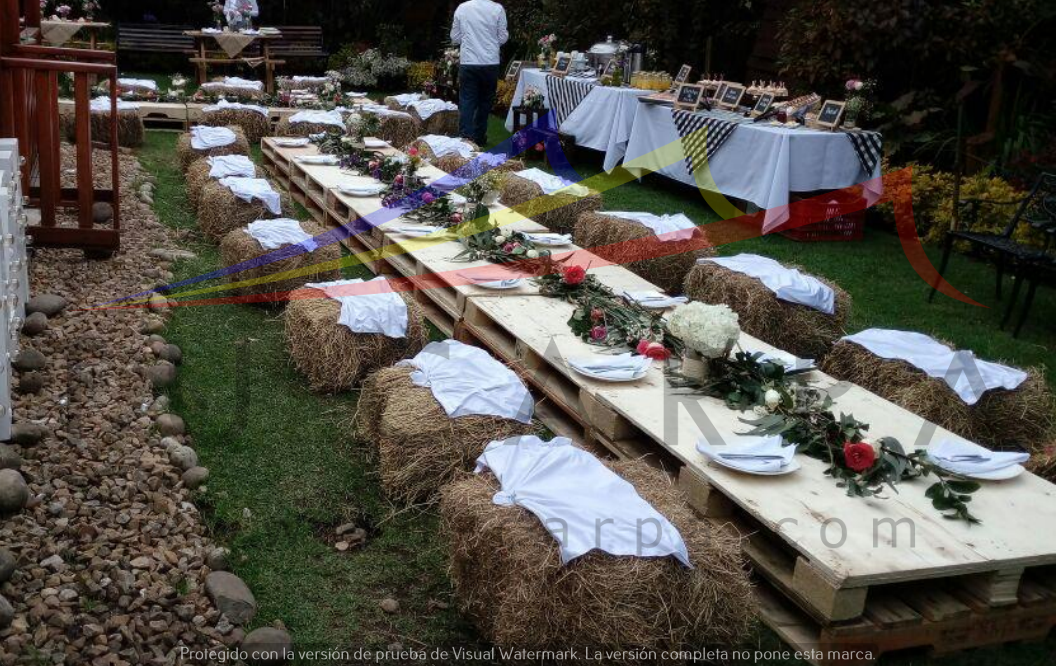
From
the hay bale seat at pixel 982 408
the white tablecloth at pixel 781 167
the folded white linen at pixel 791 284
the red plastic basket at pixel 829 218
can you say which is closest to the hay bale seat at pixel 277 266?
the folded white linen at pixel 791 284

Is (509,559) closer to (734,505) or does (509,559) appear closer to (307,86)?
(734,505)

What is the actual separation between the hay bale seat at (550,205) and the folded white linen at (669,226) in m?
1.19

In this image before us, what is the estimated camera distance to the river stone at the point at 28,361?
452 cm

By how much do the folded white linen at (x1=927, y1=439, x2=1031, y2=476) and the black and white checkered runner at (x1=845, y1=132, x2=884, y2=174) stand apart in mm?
5626

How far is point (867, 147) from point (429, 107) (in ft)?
19.9

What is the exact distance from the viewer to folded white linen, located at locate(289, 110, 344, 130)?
1134cm

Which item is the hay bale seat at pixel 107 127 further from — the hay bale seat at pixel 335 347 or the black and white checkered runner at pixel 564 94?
the hay bale seat at pixel 335 347

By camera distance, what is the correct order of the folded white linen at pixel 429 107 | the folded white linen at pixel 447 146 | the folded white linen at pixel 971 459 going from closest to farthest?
the folded white linen at pixel 971 459, the folded white linen at pixel 447 146, the folded white linen at pixel 429 107

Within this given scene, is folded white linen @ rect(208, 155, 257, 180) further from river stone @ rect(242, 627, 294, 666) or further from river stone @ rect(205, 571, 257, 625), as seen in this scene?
river stone @ rect(242, 627, 294, 666)

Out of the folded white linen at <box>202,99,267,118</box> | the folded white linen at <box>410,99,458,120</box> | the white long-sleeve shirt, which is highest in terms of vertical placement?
the white long-sleeve shirt

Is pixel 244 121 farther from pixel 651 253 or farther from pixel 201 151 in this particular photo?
pixel 651 253

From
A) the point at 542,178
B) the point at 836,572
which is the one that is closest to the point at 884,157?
the point at 542,178

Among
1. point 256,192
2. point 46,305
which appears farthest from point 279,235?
point 46,305

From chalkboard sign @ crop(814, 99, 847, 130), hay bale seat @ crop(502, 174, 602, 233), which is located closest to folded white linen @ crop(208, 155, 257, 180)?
hay bale seat @ crop(502, 174, 602, 233)
